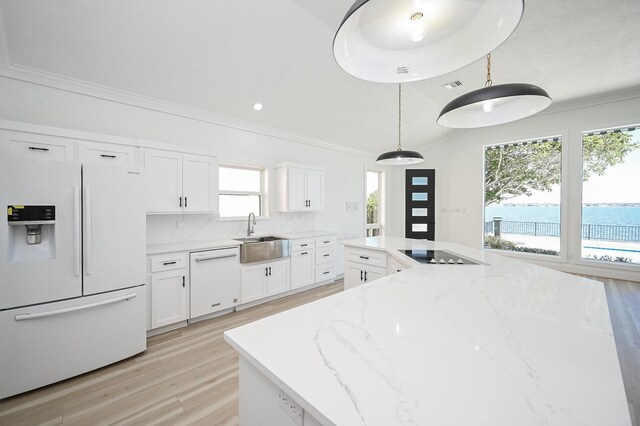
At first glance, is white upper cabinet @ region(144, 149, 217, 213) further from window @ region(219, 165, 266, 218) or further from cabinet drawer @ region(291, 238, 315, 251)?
cabinet drawer @ region(291, 238, 315, 251)

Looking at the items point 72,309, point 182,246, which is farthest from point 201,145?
point 72,309

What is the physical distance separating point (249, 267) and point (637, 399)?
3.58 meters

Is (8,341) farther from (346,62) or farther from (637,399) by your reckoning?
(637,399)

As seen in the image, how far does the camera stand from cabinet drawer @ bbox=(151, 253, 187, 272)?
103 inches

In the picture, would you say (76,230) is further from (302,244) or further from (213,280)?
(302,244)

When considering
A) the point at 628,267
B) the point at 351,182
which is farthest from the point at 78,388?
the point at 628,267

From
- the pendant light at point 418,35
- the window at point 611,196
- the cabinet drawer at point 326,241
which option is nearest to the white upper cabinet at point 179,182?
the cabinet drawer at point 326,241

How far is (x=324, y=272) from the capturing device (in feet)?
14.4

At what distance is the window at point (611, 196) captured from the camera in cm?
427

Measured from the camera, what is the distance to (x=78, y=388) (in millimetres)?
1938

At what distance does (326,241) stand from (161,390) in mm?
2887

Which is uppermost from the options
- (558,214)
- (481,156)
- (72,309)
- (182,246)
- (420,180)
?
(481,156)

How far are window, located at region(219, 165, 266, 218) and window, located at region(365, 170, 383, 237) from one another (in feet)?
9.49

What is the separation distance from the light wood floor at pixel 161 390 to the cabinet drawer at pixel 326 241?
80.1 inches
